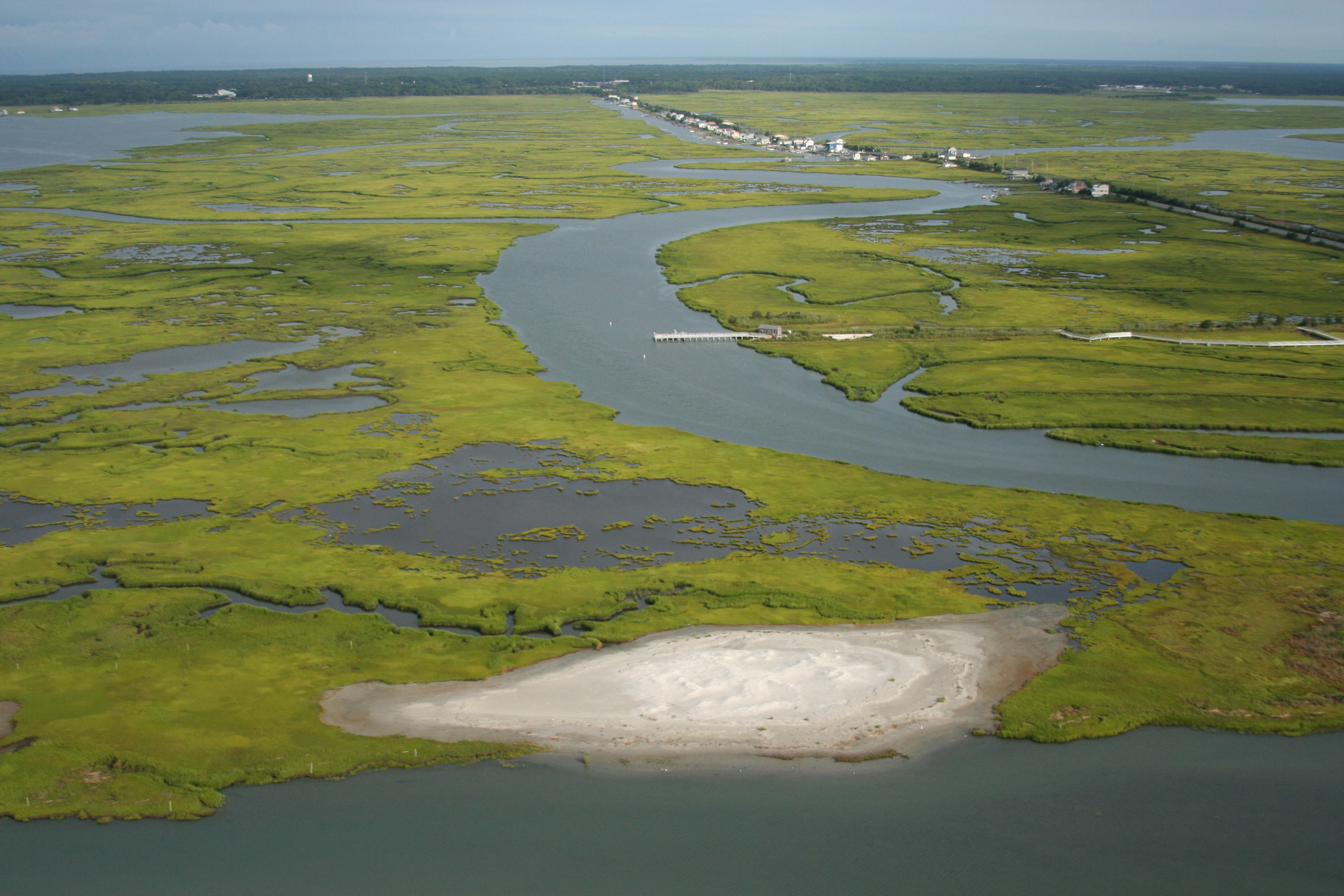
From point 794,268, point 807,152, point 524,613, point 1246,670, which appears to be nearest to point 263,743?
point 524,613

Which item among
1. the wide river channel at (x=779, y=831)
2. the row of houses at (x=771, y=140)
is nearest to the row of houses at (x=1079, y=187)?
the row of houses at (x=771, y=140)

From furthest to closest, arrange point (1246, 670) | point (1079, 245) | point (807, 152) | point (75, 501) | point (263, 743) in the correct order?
point (807, 152)
point (1079, 245)
point (75, 501)
point (1246, 670)
point (263, 743)

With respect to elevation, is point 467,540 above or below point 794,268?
below

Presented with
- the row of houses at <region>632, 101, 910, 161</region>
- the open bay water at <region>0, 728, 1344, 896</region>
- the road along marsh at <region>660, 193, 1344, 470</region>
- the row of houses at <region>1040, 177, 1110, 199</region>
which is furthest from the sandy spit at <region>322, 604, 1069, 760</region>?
the row of houses at <region>632, 101, 910, 161</region>

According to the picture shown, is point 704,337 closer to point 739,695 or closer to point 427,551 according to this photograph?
point 427,551

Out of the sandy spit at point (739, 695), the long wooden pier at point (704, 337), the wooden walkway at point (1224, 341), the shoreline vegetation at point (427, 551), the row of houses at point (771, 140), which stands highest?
the row of houses at point (771, 140)

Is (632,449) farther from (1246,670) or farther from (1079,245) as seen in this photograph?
(1079,245)

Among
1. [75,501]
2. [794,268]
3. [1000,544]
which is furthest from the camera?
[794,268]

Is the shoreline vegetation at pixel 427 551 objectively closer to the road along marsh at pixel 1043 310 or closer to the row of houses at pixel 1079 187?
the road along marsh at pixel 1043 310
